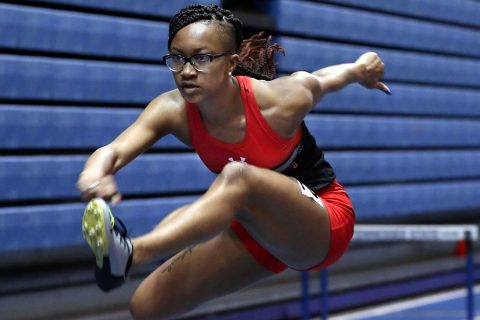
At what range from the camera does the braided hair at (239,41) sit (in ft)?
6.64

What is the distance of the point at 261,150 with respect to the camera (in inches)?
87.0

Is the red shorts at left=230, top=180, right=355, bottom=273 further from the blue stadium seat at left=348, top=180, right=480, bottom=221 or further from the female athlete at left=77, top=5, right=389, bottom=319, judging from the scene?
the blue stadium seat at left=348, top=180, right=480, bottom=221

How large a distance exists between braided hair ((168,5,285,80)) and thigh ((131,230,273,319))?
1.96ft

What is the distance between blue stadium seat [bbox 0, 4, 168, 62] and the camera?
3594mm

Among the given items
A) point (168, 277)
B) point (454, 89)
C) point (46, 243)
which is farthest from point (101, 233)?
point (454, 89)

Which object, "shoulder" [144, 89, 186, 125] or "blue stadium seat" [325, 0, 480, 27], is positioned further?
"blue stadium seat" [325, 0, 480, 27]

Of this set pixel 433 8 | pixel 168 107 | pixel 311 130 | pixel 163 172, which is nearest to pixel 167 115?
pixel 168 107

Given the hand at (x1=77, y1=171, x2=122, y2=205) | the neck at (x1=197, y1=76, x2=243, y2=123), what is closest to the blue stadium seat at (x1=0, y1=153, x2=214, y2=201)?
the neck at (x1=197, y1=76, x2=243, y2=123)

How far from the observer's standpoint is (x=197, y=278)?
2.40 m

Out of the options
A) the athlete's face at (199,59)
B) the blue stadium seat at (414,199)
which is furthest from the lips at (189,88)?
the blue stadium seat at (414,199)

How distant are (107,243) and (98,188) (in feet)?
0.59

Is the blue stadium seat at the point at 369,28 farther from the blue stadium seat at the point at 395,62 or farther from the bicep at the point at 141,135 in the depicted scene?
the bicep at the point at 141,135

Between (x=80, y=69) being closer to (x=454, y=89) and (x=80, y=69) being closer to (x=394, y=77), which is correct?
(x=394, y=77)

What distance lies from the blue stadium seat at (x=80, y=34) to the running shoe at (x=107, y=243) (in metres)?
2.16
